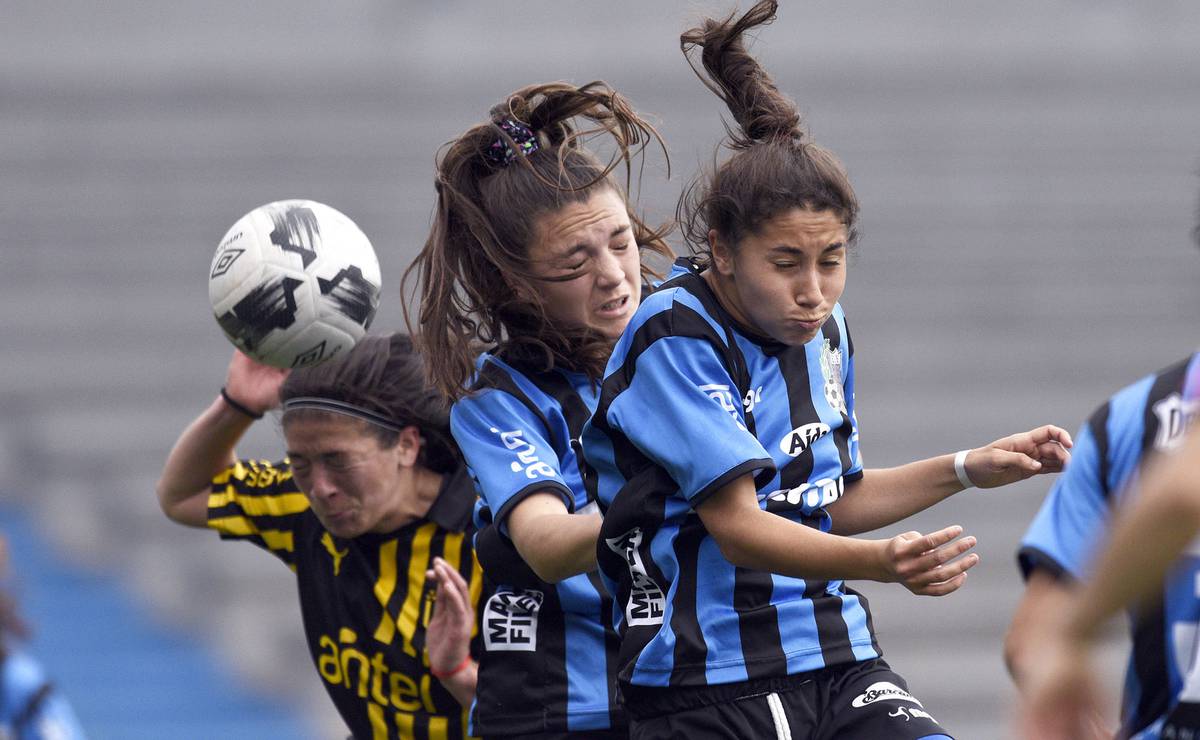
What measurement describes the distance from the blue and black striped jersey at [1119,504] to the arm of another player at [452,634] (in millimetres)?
1740

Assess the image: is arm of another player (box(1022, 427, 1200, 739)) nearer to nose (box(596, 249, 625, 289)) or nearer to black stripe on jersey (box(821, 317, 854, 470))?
black stripe on jersey (box(821, 317, 854, 470))

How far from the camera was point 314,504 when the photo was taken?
400cm

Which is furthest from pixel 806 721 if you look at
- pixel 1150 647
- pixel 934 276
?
pixel 934 276

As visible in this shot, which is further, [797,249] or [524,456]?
[524,456]

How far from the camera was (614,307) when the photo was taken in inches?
139

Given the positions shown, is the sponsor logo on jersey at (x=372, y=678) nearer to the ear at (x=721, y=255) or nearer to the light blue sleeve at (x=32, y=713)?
the ear at (x=721, y=255)

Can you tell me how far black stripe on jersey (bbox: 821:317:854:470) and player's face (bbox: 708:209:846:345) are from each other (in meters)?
0.27

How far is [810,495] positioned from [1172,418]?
0.93 m

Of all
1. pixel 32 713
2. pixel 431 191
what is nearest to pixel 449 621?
pixel 32 713

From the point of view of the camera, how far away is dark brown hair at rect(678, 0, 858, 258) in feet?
9.67

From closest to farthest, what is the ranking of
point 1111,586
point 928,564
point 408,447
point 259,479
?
1. point 1111,586
2. point 928,564
3. point 408,447
4. point 259,479

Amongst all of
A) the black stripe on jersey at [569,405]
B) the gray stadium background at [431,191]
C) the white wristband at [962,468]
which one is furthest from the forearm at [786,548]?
the gray stadium background at [431,191]

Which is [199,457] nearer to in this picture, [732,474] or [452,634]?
[452,634]

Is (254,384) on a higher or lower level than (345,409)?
higher
